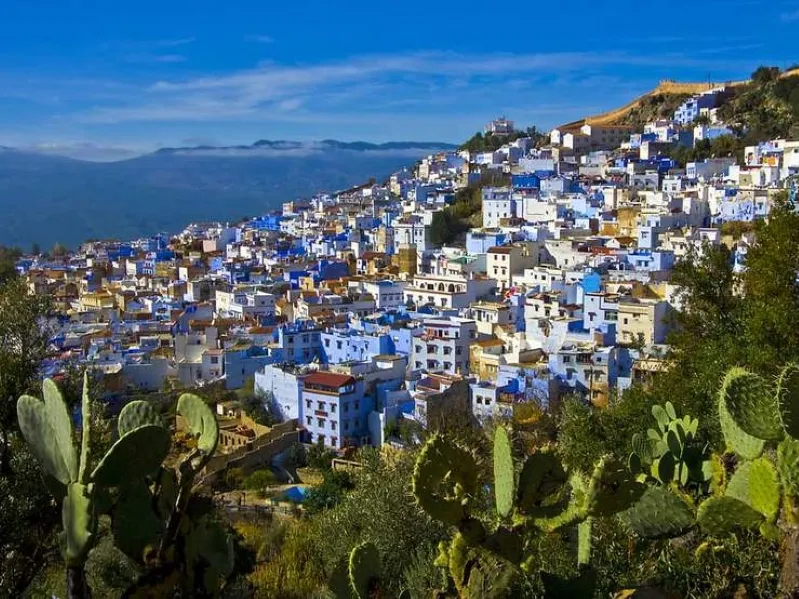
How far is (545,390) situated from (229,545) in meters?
15.0

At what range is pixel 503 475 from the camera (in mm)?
3193

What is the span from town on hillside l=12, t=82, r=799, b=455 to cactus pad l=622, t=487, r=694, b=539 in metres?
5.26

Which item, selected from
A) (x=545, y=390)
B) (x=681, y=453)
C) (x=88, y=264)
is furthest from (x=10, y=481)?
(x=88, y=264)

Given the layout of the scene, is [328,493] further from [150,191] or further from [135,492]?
[150,191]

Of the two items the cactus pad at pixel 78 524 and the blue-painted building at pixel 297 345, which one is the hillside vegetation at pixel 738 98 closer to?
A: the blue-painted building at pixel 297 345

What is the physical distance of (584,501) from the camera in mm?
3070

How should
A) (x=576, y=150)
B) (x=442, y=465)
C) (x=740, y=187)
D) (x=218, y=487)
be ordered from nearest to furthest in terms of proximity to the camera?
(x=442, y=465) < (x=218, y=487) < (x=740, y=187) < (x=576, y=150)

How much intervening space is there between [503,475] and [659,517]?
1097mm

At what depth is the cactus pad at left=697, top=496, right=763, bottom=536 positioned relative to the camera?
3.49m

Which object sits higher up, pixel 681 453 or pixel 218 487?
pixel 681 453

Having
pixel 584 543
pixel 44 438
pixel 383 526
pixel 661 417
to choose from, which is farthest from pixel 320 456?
pixel 44 438

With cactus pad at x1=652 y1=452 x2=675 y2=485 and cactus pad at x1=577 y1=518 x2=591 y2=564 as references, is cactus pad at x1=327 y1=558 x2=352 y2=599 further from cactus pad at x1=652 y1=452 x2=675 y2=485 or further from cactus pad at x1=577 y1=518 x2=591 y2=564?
cactus pad at x1=652 y1=452 x2=675 y2=485

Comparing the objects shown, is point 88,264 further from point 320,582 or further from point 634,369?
point 320,582

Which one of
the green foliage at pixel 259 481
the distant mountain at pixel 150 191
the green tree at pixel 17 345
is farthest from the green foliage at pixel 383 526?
the distant mountain at pixel 150 191
